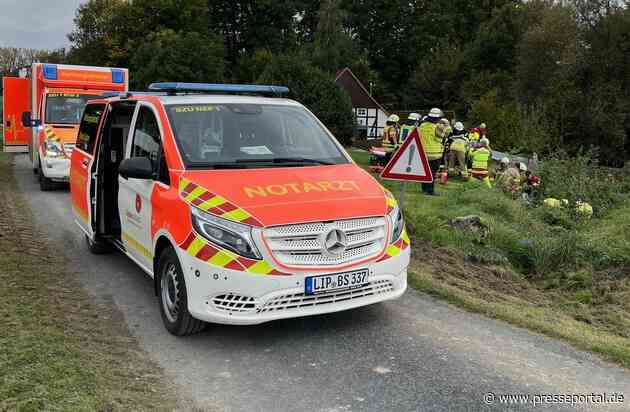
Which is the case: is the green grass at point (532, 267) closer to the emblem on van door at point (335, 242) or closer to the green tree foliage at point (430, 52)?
the emblem on van door at point (335, 242)

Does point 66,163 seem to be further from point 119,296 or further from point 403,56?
point 403,56

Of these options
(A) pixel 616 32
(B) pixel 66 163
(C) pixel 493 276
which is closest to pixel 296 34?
(A) pixel 616 32

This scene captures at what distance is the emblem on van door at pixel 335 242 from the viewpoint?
494 cm

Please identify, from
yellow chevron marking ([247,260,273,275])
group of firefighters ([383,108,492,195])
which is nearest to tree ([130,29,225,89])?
group of firefighters ([383,108,492,195])

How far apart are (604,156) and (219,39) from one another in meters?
34.8

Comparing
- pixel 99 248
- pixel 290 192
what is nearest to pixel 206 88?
pixel 290 192

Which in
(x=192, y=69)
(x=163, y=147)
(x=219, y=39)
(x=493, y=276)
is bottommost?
(x=493, y=276)

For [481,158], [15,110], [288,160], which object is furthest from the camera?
[15,110]

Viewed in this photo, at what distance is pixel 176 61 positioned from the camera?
46188 mm

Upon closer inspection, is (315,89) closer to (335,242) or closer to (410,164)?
(410,164)

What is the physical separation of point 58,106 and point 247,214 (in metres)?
11.3

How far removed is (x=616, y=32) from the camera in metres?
38.4

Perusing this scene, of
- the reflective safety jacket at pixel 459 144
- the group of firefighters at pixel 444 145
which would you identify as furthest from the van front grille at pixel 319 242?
the reflective safety jacket at pixel 459 144

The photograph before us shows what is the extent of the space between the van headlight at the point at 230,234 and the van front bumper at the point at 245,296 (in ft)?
0.55
